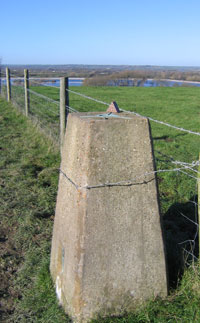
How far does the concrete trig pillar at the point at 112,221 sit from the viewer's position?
2.22m

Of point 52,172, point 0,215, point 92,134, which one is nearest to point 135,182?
point 92,134

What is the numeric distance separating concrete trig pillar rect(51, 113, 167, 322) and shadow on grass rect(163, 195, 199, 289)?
1.11 ft

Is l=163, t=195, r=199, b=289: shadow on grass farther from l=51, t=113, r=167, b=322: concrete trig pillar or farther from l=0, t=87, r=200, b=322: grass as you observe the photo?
l=51, t=113, r=167, b=322: concrete trig pillar

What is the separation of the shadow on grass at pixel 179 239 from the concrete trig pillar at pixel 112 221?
0.34 metres

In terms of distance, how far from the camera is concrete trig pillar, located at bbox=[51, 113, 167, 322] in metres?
2.22

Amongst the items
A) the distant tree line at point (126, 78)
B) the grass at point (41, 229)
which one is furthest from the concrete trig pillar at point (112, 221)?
the distant tree line at point (126, 78)

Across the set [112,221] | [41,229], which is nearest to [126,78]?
[41,229]

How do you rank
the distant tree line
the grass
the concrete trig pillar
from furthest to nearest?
the distant tree line < the grass < the concrete trig pillar

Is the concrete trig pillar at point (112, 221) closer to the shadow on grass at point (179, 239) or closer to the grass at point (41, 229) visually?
the grass at point (41, 229)

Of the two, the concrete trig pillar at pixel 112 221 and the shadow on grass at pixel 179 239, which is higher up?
the concrete trig pillar at pixel 112 221

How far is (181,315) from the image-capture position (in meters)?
2.22

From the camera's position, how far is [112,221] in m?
2.25

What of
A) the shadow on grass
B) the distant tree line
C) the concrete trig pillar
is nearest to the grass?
the shadow on grass

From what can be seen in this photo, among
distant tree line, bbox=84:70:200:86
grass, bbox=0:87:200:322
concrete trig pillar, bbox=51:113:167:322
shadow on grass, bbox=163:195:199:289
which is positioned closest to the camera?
concrete trig pillar, bbox=51:113:167:322
